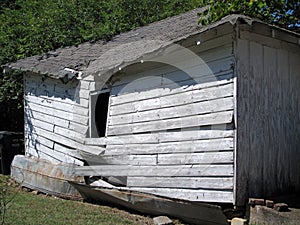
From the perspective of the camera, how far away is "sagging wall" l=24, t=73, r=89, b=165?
10.1m

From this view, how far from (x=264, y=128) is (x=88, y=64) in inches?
193

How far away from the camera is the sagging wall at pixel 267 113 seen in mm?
6492

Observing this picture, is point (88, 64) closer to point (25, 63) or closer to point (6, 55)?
point (25, 63)

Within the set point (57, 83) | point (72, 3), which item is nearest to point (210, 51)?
point (57, 83)

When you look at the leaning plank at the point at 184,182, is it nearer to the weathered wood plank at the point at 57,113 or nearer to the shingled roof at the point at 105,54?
the shingled roof at the point at 105,54

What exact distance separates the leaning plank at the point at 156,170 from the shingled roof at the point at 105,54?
6.51 ft

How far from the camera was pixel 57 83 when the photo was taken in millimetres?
11164

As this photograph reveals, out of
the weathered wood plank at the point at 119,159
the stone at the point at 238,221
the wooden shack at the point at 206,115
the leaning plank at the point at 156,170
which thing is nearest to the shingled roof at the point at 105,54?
the wooden shack at the point at 206,115

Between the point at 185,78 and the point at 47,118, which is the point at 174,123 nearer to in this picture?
the point at 185,78

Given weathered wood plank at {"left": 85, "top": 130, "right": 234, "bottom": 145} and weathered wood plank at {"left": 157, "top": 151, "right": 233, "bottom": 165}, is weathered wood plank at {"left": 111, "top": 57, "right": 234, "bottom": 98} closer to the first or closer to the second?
weathered wood plank at {"left": 85, "top": 130, "right": 234, "bottom": 145}

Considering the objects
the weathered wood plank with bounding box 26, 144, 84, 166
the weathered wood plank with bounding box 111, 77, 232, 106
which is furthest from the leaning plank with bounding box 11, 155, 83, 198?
the weathered wood plank with bounding box 111, 77, 232, 106

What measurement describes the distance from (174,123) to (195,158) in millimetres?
788

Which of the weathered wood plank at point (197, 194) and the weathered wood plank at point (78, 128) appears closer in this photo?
the weathered wood plank at point (197, 194)

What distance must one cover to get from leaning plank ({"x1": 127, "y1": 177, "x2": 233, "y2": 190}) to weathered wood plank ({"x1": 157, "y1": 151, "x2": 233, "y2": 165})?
0.87ft
